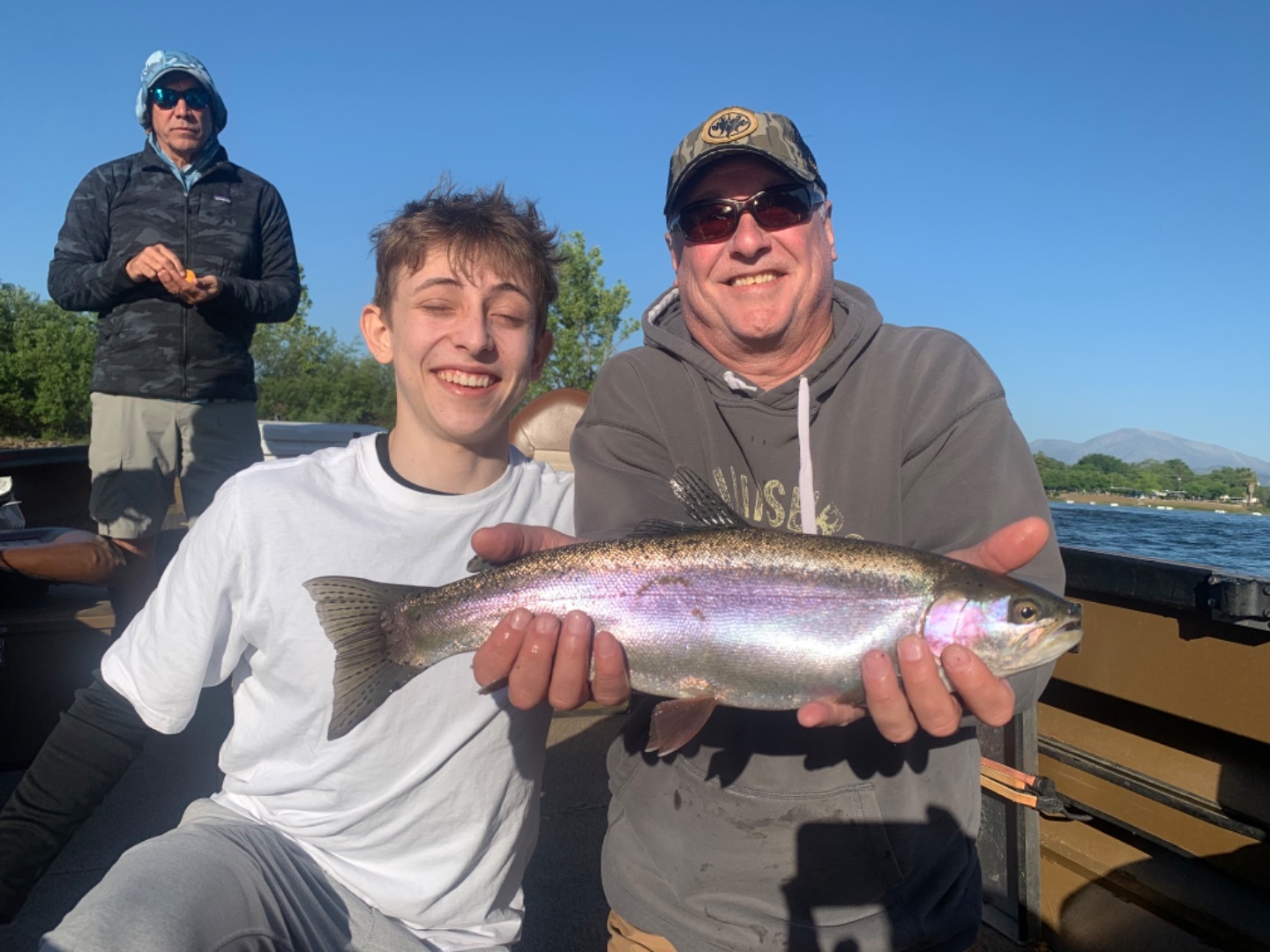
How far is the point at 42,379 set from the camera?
59125 millimetres

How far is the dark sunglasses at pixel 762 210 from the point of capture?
10.0ft

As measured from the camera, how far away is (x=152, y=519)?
565 cm

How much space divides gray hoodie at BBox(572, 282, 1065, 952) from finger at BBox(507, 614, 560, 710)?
488 millimetres

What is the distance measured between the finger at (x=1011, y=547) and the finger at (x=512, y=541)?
1.29m

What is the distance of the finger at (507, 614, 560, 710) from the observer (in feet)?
7.90

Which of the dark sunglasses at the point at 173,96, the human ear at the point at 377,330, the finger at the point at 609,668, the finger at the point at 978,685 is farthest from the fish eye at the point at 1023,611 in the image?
the dark sunglasses at the point at 173,96

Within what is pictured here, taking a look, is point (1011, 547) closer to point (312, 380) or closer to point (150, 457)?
point (150, 457)

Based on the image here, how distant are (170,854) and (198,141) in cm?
509

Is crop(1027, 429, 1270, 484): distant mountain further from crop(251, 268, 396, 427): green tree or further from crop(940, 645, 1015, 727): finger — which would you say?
crop(251, 268, 396, 427): green tree

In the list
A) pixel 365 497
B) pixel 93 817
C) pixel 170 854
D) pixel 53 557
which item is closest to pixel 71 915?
pixel 170 854

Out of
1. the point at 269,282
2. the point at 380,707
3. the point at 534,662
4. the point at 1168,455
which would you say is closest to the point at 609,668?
the point at 534,662

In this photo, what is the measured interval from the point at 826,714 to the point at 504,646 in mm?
973

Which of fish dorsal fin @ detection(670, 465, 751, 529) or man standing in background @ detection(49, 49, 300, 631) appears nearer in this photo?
fish dorsal fin @ detection(670, 465, 751, 529)

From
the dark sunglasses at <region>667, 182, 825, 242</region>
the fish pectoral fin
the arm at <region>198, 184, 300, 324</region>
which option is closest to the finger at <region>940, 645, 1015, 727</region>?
the fish pectoral fin
